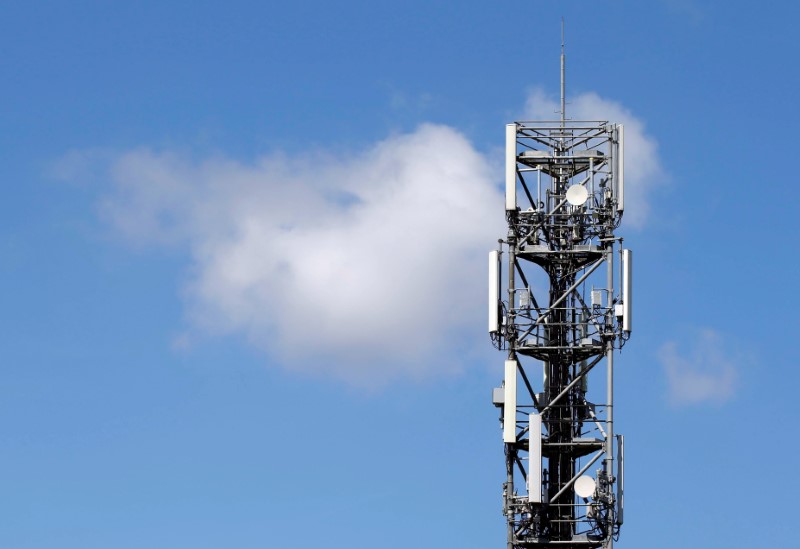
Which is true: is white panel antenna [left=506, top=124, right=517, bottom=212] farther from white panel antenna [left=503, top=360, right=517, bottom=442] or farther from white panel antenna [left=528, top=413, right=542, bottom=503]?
white panel antenna [left=528, top=413, right=542, bottom=503]

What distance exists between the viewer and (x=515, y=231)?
117562 millimetres

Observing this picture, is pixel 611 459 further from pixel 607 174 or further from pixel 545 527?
pixel 607 174

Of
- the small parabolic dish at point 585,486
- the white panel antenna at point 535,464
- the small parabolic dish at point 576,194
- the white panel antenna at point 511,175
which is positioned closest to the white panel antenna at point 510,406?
the white panel antenna at point 535,464

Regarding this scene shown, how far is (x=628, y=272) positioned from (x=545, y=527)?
12149 mm

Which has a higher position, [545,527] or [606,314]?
[606,314]

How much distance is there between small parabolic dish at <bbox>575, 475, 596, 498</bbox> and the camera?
4446 inches

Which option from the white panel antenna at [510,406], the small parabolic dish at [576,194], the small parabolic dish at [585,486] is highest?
the small parabolic dish at [576,194]

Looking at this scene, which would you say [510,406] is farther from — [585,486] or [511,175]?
[511,175]

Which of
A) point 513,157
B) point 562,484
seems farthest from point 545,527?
point 513,157

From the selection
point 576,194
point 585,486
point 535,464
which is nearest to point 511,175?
point 576,194

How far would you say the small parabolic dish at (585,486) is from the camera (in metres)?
113

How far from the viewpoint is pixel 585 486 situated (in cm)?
11312

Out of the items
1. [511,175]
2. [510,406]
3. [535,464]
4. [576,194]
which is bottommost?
[535,464]

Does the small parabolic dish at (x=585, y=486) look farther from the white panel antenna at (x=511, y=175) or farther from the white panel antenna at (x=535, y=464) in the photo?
the white panel antenna at (x=511, y=175)
